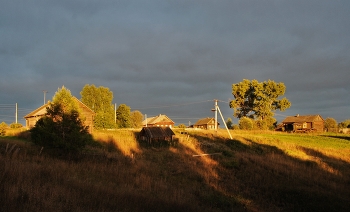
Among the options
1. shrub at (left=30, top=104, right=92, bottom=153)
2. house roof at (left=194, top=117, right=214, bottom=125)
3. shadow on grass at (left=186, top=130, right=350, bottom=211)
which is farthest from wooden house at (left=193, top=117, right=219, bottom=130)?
shrub at (left=30, top=104, right=92, bottom=153)

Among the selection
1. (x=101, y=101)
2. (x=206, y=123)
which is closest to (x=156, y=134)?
(x=101, y=101)

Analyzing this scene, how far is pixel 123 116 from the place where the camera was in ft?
269

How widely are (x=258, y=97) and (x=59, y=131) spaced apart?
233ft

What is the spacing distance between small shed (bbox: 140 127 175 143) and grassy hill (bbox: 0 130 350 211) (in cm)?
200

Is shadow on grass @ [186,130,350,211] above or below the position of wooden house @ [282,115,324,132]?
below

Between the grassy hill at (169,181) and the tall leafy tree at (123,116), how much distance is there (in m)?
50.1

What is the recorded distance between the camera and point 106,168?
17594 mm

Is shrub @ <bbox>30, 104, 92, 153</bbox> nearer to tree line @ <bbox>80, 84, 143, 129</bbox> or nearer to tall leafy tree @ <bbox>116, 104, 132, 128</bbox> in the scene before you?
tree line @ <bbox>80, 84, 143, 129</bbox>

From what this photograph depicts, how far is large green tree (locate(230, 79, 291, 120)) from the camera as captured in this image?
80438 mm

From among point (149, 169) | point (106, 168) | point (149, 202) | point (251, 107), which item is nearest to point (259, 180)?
point (149, 169)

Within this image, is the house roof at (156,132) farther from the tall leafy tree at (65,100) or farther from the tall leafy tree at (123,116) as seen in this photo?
the tall leafy tree at (123,116)

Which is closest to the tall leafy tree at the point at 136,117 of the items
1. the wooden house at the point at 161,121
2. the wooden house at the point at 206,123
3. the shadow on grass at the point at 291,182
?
the wooden house at the point at 161,121

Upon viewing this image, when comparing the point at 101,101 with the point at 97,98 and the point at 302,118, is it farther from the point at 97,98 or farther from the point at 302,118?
the point at 302,118

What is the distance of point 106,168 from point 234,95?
238 feet
